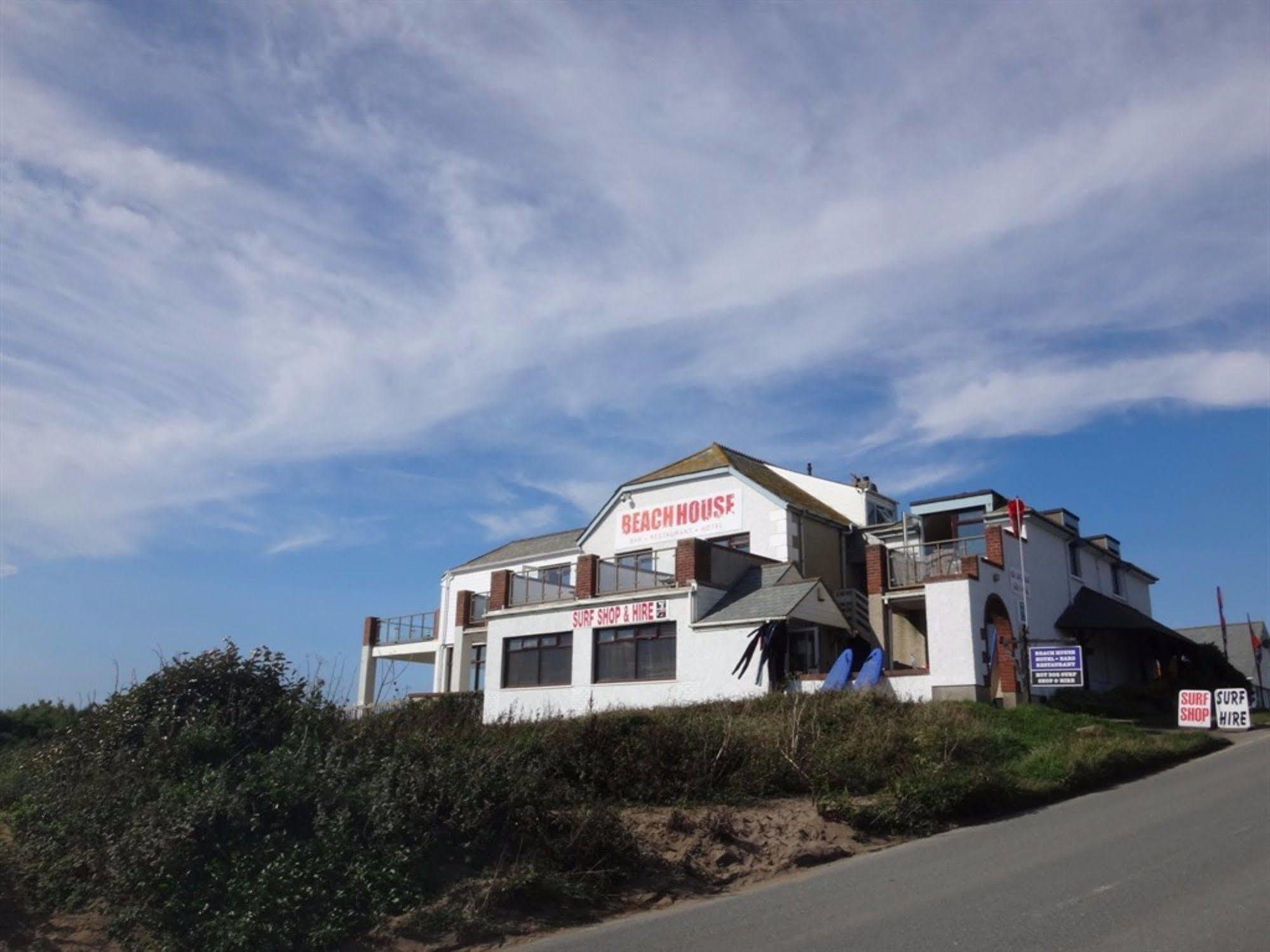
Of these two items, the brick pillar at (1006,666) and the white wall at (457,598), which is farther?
the white wall at (457,598)

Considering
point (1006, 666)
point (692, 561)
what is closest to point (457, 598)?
point (692, 561)

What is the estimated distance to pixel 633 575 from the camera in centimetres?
2911

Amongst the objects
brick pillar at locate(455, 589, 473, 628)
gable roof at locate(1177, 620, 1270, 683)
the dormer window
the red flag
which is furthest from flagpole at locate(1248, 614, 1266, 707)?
brick pillar at locate(455, 589, 473, 628)

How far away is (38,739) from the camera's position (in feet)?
43.2

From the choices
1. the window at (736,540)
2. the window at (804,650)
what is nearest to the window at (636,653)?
the window at (804,650)

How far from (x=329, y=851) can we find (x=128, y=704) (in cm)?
299

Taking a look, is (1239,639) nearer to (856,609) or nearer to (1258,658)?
(1258,658)

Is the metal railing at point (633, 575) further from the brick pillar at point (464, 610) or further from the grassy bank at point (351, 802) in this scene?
the grassy bank at point (351, 802)

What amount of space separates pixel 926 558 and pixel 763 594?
178 inches

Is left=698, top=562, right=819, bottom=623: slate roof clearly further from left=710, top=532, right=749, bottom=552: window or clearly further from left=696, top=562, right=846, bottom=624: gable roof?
left=710, top=532, right=749, bottom=552: window

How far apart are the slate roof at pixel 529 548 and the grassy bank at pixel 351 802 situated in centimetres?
2528

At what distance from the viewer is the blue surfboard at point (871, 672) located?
23.5m

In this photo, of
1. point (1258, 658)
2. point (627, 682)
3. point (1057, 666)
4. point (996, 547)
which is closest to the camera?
point (1057, 666)

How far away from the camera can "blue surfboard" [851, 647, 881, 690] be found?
77.0ft
